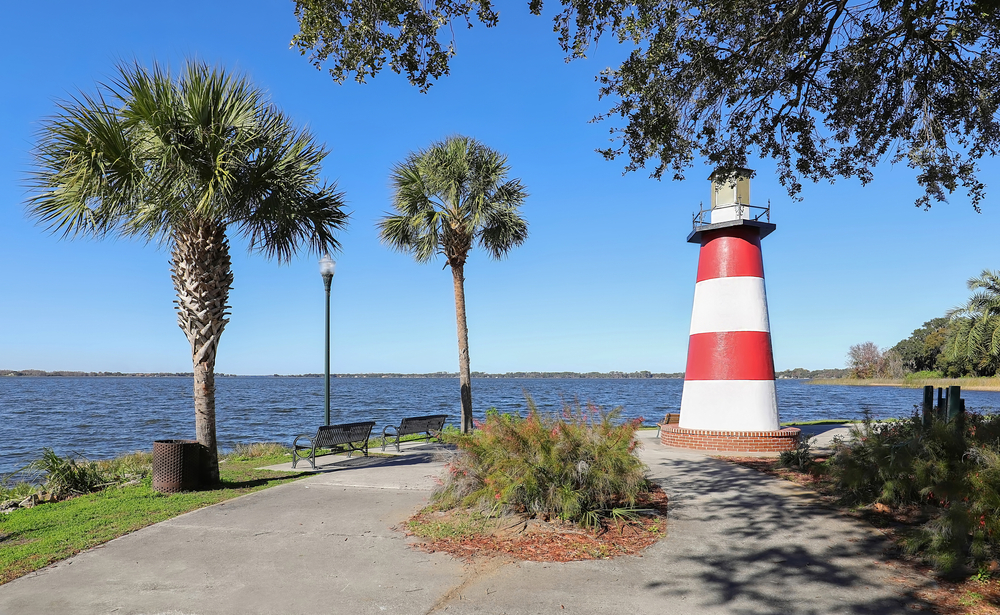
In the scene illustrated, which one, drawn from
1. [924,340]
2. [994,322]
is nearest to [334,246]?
[994,322]

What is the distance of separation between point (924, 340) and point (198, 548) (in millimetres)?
100012

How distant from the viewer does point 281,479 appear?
1033 cm

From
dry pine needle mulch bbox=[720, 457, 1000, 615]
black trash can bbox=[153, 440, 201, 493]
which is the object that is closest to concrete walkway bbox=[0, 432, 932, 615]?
dry pine needle mulch bbox=[720, 457, 1000, 615]

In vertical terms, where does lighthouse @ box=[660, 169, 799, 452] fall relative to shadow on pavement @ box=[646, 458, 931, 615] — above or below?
above

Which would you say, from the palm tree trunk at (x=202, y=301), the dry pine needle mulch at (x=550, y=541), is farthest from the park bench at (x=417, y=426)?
the dry pine needle mulch at (x=550, y=541)

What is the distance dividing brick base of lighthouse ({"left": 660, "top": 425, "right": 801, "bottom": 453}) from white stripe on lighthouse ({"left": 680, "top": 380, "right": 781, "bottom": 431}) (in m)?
0.13

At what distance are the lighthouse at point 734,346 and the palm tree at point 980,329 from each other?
49.3 meters

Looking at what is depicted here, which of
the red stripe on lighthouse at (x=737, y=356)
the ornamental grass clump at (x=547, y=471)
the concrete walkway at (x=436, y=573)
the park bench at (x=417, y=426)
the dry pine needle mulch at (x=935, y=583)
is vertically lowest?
the dry pine needle mulch at (x=935, y=583)

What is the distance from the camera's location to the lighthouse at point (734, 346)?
13242mm

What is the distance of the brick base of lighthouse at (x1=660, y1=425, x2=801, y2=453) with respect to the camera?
13.1 meters

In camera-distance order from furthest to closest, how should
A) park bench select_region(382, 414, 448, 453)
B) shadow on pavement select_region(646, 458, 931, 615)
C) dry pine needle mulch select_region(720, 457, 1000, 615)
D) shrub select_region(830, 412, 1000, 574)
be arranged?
park bench select_region(382, 414, 448, 453), shrub select_region(830, 412, 1000, 574), shadow on pavement select_region(646, 458, 931, 615), dry pine needle mulch select_region(720, 457, 1000, 615)

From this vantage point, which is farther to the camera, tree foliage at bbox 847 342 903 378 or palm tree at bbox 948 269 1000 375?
tree foliage at bbox 847 342 903 378

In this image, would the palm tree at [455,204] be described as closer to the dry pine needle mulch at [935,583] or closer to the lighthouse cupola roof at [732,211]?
the lighthouse cupola roof at [732,211]

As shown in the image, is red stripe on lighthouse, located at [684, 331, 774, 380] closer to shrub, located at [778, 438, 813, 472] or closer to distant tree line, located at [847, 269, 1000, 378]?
shrub, located at [778, 438, 813, 472]
